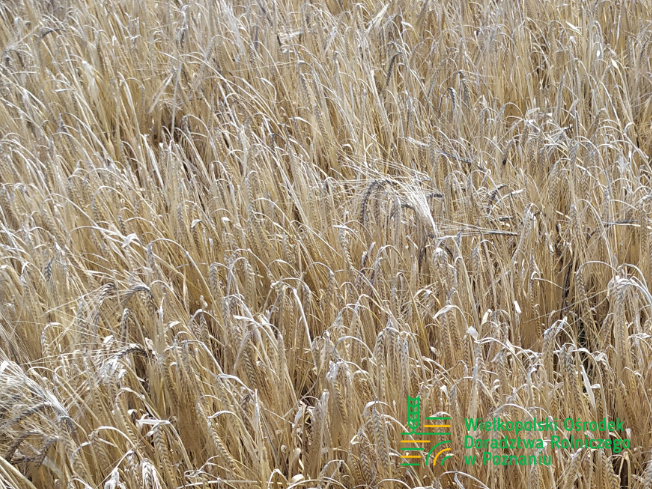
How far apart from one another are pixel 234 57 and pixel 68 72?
577mm

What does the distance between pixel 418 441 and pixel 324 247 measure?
23.7 inches

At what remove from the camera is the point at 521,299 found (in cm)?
146

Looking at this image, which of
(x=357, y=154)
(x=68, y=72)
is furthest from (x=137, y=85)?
(x=357, y=154)

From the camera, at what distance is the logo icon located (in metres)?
1.12

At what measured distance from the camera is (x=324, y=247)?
1.61 meters

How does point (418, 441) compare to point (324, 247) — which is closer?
point (418, 441)

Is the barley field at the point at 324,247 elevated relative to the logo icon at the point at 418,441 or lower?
elevated

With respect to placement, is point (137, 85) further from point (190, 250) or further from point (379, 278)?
point (379, 278)

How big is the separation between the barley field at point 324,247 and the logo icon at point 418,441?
0.04 feet

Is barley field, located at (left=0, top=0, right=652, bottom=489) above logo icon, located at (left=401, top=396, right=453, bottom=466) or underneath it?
above

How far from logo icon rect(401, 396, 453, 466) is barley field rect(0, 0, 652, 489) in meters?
0.01

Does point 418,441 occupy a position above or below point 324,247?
below

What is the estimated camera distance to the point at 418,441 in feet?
3.67

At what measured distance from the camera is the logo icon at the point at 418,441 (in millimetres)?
1122
